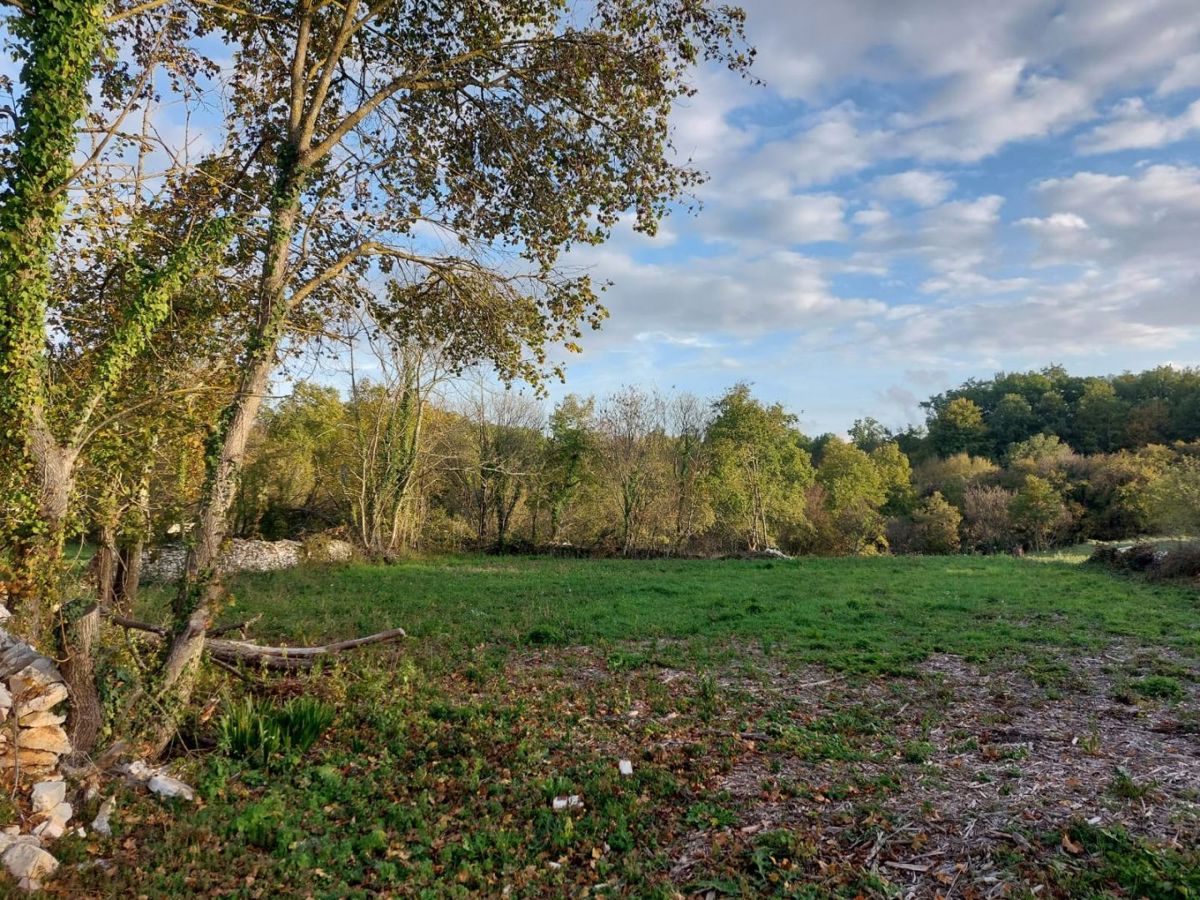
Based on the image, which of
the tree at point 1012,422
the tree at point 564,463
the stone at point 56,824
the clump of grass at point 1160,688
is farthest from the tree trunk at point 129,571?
the tree at point 1012,422

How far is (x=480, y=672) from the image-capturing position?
7879 mm

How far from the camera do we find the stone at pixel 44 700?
466 centimetres

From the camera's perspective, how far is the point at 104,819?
14.3ft

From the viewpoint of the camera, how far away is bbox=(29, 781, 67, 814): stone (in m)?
4.25

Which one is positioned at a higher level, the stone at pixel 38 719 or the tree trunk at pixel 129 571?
the tree trunk at pixel 129 571

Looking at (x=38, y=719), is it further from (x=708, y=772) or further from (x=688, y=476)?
(x=688, y=476)

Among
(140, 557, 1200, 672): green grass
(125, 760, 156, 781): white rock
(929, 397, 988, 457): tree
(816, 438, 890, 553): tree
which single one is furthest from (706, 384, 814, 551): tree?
(929, 397, 988, 457): tree

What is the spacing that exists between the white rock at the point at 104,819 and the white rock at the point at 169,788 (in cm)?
28

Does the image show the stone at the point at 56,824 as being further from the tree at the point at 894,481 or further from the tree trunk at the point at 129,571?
the tree at the point at 894,481

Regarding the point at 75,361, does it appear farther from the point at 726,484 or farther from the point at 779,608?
the point at 726,484

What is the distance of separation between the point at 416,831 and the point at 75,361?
6.14m

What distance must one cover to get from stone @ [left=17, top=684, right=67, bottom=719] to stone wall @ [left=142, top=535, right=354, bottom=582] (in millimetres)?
11189

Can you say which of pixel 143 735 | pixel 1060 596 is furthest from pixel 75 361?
pixel 1060 596

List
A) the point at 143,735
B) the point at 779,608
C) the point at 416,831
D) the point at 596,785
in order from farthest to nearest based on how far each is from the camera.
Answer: the point at 779,608
the point at 143,735
the point at 596,785
the point at 416,831
